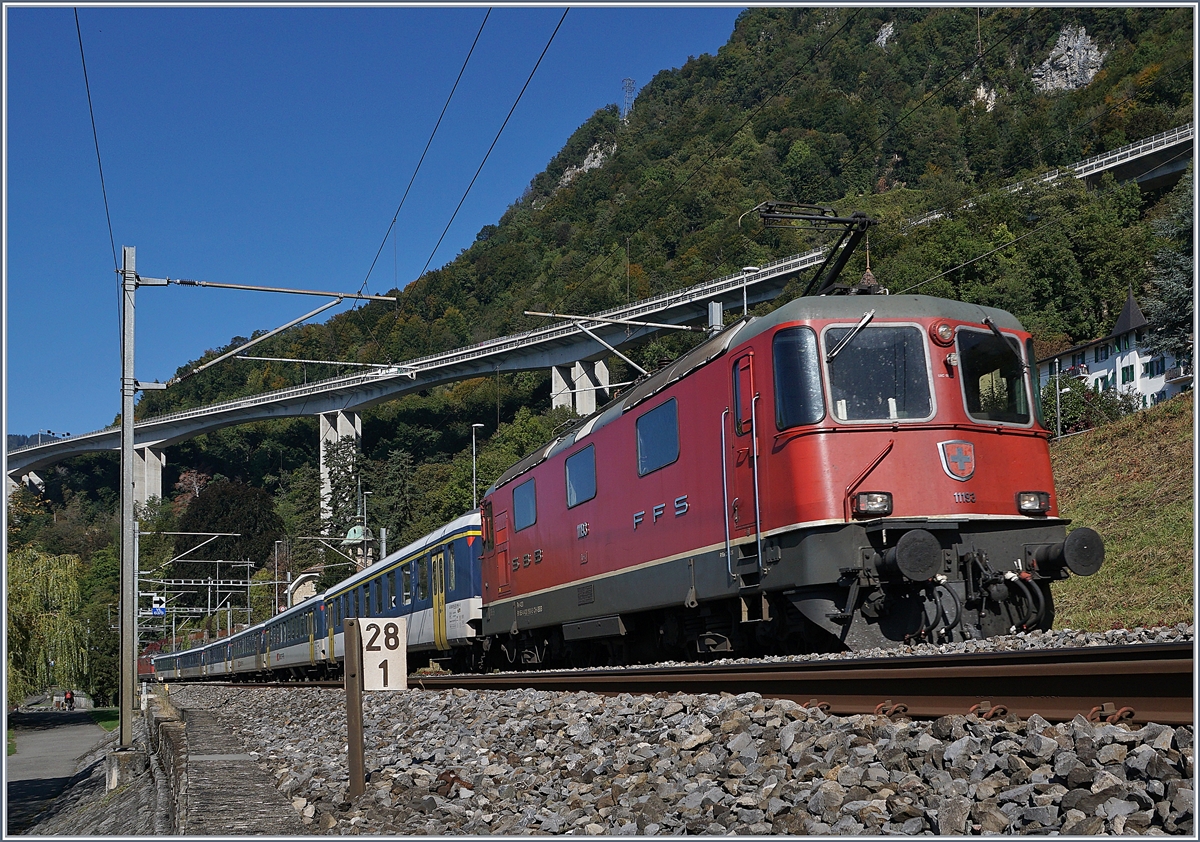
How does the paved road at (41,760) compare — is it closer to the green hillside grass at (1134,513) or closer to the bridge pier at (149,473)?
the green hillside grass at (1134,513)

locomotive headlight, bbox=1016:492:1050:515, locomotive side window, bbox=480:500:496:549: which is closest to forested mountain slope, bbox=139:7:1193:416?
locomotive side window, bbox=480:500:496:549

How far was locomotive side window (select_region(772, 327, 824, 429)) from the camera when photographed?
9961 mm

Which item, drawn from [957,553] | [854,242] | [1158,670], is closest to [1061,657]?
[1158,670]

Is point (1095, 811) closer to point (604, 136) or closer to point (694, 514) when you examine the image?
point (694, 514)

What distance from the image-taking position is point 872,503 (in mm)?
9602

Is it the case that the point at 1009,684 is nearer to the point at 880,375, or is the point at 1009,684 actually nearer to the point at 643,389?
the point at 880,375

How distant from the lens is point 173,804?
7359mm

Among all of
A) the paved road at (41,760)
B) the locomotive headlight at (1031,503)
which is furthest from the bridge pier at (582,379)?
the locomotive headlight at (1031,503)

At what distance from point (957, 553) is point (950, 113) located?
8400 cm

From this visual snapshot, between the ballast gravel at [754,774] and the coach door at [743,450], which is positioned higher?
the coach door at [743,450]

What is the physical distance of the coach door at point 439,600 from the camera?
21.6m

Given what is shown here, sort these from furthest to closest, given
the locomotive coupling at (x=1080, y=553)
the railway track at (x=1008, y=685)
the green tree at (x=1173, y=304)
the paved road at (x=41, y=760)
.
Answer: the green tree at (x=1173, y=304) → the paved road at (x=41, y=760) → the locomotive coupling at (x=1080, y=553) → the railway track at (x=1008, y=685)

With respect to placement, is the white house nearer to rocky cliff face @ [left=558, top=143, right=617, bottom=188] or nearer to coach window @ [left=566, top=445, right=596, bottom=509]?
coach window @ [left=566, top=445, right=596, bottom=509]

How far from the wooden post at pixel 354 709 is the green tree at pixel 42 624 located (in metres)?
29.4
